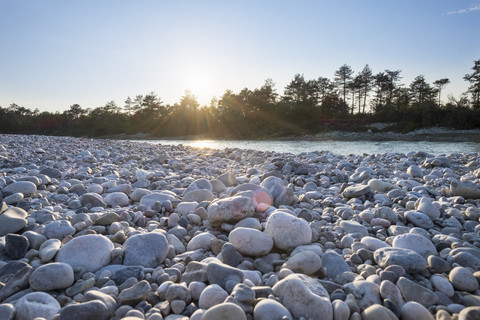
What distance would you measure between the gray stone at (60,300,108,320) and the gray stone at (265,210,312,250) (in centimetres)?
99

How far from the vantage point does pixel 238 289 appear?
1195 millimetres

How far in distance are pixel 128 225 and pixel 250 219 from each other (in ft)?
2.84

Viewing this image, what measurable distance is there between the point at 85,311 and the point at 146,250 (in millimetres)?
534

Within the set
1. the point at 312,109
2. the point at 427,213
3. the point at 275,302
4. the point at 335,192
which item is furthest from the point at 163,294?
the point at 312,109

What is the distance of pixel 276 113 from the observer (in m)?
34.9

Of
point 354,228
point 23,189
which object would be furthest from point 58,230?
point 354,228

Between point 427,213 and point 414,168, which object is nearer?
point 427,213

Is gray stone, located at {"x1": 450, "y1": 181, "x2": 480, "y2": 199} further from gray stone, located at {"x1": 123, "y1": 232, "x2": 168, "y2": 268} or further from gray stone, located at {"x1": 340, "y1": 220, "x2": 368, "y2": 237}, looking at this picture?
gray stone, located at {"x1": 123, "y1": 232, "x2": 168, "y2": 268}

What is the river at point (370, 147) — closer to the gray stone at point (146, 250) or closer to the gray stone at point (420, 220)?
the gray stone at point (420, 220)

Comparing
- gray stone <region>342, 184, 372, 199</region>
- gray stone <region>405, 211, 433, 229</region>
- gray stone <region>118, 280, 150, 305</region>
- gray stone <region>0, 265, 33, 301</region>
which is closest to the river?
gray stone <region>342, 184, 372, 199</region>

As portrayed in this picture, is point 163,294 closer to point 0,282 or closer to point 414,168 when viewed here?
point 0,282

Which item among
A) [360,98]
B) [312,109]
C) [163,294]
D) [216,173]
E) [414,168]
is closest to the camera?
[163,294]

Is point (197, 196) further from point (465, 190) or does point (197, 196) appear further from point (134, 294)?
point (465, 190)

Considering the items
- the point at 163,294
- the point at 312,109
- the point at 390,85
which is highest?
the point at 390,85
